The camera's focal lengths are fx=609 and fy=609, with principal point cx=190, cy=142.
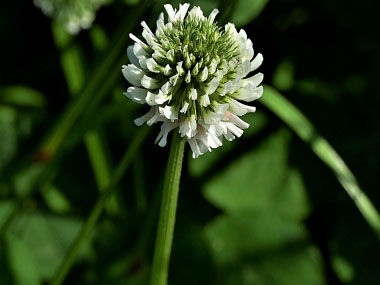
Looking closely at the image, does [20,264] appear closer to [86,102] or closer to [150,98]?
[86,102]

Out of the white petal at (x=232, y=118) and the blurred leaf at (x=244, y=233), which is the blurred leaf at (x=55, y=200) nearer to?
the blurred leaf at (x=244, y=233)

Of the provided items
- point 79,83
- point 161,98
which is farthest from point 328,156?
point 79,83

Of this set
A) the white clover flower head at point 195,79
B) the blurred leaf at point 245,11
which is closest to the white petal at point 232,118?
the white clover flower head at point 195,79

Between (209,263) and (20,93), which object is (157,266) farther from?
Answer: (20,93)

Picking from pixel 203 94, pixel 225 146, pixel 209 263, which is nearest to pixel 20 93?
pixel 225 146

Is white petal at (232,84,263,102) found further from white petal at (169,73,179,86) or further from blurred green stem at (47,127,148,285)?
blurred green stem at (47,127,148,285)

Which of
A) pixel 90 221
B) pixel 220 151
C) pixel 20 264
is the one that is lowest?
pixel 20 264

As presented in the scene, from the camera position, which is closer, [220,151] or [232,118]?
[232,118]

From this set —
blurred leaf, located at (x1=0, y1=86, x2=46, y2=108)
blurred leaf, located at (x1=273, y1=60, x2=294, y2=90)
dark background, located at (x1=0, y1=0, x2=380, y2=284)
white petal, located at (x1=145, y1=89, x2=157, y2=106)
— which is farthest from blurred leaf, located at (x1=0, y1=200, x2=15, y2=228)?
white petal, located at (x1=145, y1=89, x2=157, y2=106)
